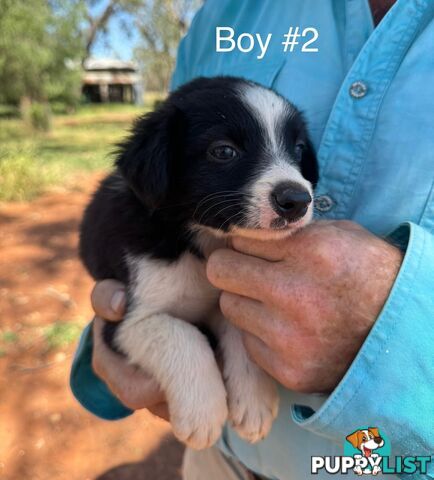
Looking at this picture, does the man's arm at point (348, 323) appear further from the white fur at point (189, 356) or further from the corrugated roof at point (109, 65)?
the corrugated roof at point (109, 65)

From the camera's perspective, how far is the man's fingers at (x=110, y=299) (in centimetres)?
181

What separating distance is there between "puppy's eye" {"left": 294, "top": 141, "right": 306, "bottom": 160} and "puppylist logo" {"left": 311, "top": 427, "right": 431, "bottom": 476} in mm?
984

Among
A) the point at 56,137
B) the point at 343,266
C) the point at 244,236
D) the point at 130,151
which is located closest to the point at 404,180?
the point at 343,266

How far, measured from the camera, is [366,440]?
1.31 meters

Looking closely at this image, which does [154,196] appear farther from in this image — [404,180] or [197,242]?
[404,180]

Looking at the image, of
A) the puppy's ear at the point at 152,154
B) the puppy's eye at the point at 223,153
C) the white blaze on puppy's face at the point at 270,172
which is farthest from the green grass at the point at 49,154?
the white blaze on puppy's face at the point at 270,172

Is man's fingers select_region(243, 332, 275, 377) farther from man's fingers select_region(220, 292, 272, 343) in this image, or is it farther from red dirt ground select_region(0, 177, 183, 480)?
red dirt ground select_region(0, 177, 183, 480)

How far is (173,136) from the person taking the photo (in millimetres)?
1763

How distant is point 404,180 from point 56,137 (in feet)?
66.5

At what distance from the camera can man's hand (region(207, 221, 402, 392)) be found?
4.18 ft

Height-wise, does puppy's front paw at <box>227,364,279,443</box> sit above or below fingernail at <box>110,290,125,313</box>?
below

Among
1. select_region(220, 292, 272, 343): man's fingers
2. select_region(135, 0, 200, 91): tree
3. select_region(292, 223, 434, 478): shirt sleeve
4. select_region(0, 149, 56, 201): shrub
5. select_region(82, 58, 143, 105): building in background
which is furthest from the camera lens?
select_region(82, 58, 143, 105): building in background

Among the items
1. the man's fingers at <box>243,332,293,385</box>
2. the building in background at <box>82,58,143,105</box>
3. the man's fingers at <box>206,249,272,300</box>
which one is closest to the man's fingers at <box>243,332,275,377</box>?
the man's fingers at <box>243,332,293,385</box>

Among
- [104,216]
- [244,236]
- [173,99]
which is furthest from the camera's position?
[104,216]
